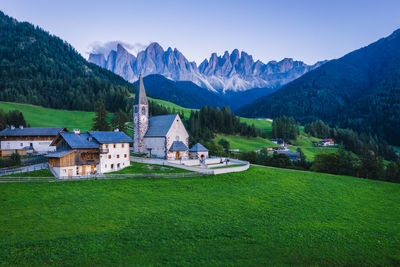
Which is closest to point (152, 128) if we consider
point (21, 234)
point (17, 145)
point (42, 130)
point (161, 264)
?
point (42, 130)

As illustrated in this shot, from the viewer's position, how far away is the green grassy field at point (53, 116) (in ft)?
381

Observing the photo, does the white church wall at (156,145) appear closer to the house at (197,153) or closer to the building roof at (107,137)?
the house at (197,153)

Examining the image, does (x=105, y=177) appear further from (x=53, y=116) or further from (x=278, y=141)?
(x=278, y=141)

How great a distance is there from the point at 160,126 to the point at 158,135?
317 cm

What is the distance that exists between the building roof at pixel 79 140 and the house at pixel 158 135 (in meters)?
17.2

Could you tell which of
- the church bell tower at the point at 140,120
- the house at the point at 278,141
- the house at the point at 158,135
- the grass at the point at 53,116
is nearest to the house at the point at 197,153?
the house at the point at 158,135

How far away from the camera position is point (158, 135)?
61469mm

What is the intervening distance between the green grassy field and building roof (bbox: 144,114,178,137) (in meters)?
58.6

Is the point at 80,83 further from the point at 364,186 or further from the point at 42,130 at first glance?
the point at 364,186

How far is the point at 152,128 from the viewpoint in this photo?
65.0m

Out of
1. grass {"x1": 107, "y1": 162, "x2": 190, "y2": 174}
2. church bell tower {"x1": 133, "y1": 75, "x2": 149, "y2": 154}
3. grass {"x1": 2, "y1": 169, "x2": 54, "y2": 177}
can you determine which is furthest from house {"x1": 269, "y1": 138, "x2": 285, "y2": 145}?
grass {"x1": 2, "y1": 169, "x2": 54, "y2": 177}

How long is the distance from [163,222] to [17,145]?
58291mm

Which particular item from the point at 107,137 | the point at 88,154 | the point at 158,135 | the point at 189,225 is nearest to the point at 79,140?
the point at 88,154

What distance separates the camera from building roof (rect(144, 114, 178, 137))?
6159 centimetres
